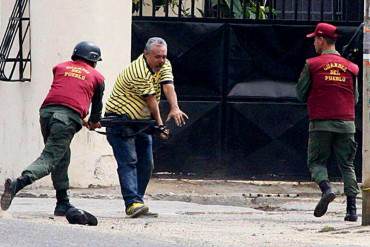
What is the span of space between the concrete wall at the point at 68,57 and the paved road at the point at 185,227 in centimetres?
78

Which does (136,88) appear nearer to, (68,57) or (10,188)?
(10,188)

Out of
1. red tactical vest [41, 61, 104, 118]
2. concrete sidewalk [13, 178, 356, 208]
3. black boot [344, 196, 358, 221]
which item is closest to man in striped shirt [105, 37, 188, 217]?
red tactical vest [41, 61, 104, 118]

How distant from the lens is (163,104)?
15.0 m

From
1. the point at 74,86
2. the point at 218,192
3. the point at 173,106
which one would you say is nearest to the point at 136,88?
the point at 173,106

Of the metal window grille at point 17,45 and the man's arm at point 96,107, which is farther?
the metal window grille at point 17,45

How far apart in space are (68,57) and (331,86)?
3713 millimetres

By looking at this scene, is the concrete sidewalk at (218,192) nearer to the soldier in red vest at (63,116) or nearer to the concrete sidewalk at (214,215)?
the concrete sidewalk at (214,215)

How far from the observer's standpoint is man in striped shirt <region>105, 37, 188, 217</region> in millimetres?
12055

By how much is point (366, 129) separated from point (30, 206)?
11.9 ft

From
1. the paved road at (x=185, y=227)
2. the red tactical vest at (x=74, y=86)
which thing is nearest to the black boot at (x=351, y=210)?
the paved road at (x=185, y=227)

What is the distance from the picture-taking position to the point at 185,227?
11406mm

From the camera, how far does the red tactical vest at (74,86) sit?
11.5 meters

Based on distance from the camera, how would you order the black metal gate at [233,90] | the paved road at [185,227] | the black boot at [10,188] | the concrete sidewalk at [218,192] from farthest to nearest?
the black metal gate at [233,90] < the concrete sidewalk at [218,192] < the black boot at [10,188] < the paved road at [185,227]

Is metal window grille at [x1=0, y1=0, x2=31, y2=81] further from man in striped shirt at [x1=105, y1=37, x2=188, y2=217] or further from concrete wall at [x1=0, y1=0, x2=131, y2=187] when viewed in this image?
man in striped shirt at [x1=105, y1=37, x2=188, y2=217]
